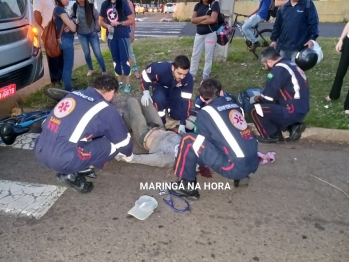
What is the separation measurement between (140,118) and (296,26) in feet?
8.67

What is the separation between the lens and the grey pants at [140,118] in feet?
13.0

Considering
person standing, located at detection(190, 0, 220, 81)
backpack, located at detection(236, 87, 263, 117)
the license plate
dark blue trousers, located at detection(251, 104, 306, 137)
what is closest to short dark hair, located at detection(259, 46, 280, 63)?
dark blue trousers, located at detection(251, 104, 306, 137)

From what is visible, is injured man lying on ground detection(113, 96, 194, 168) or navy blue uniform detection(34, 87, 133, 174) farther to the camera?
injured man lying on ground detection(113, 96, 194, 168)

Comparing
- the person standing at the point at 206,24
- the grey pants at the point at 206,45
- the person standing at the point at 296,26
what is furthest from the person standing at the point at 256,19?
the person standing at the point at 296,26

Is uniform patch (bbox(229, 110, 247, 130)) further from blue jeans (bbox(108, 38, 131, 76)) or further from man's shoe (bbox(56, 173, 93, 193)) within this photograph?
blue jeans (bbox(108, 38, 131, 76))

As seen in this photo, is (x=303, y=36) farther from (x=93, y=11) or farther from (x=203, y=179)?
(x=93, y=11)

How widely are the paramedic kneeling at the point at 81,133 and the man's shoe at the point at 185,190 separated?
2.05ft

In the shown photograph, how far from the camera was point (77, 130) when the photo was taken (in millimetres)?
2840

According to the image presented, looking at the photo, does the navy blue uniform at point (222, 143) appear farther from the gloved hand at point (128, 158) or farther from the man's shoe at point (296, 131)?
the man's shoe at point (296, 131)

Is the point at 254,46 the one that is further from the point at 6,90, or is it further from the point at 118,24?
the point at 6,90

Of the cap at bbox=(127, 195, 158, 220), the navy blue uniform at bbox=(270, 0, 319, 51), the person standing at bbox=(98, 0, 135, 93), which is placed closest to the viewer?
the cap at bbox=(127, 195, 158, 220)

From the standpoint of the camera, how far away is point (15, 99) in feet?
18.1

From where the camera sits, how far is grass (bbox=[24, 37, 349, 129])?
4742mm

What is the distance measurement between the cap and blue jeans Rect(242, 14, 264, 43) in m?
5.68
